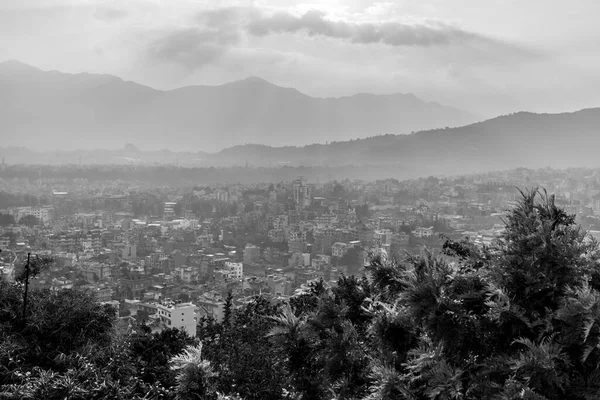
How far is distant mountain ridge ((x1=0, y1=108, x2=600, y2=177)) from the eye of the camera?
203 ft

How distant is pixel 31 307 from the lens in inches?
174

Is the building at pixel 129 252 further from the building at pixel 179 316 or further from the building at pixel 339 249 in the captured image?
the building at pixel 179 316

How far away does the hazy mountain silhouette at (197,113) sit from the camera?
11906cm

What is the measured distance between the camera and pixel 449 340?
7.46 ft

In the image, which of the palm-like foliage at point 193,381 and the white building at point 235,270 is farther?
the white building at point 235,270

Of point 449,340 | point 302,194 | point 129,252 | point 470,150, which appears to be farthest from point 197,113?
point 449,340

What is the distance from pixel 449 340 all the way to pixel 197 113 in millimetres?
146313

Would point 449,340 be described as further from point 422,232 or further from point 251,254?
point 251,254

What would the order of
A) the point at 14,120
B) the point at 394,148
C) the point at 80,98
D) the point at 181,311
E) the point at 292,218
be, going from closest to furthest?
the point at 181,311, the point at 292,218, the point at 394,148, the point at 14,120, the point at 80,98

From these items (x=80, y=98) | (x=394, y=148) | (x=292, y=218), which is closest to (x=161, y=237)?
(x=292, y=218)

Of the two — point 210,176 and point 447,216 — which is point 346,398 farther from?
point 210,176

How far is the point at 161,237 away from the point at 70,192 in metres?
20.5

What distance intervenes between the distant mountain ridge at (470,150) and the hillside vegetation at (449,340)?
186ft

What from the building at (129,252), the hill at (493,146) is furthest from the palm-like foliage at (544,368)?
the hill at (493,146)
